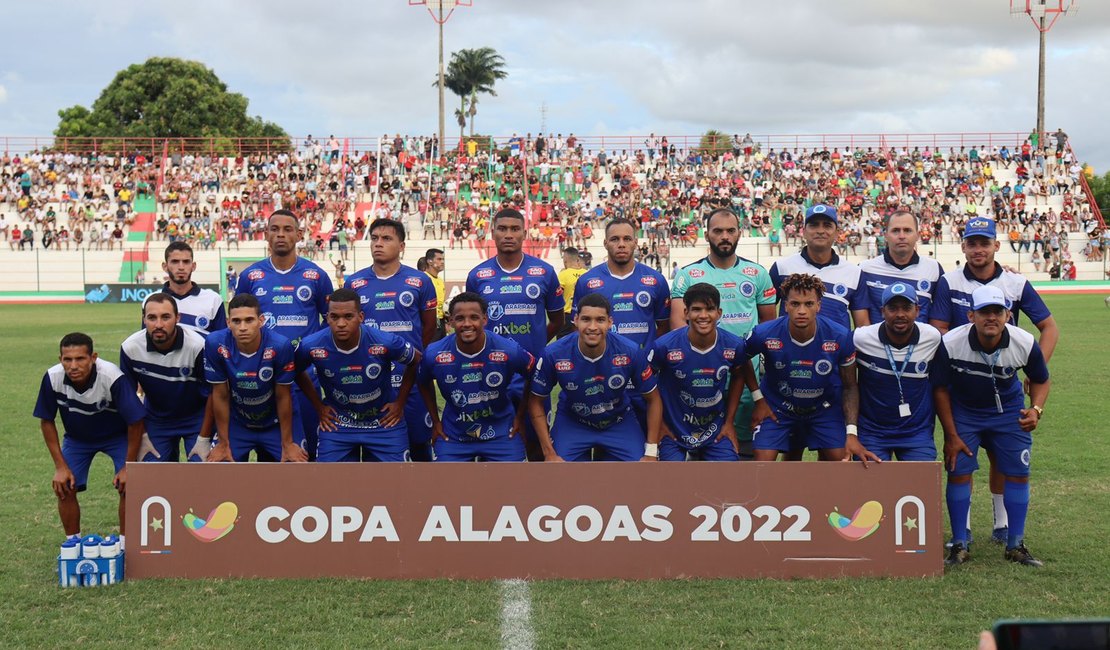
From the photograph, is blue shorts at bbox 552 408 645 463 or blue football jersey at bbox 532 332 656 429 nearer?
blue football jersey at bbox 532 332 656 429

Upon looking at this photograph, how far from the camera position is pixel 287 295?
24.1 feet

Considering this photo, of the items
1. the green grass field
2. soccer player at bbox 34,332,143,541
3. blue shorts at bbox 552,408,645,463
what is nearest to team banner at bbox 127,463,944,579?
the green grass field

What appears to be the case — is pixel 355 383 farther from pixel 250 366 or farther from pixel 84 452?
pixel 84 452

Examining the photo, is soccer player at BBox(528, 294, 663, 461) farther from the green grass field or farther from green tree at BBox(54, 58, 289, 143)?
green tree at BBox(54, 58, 289, 143)

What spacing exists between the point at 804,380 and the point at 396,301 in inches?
115

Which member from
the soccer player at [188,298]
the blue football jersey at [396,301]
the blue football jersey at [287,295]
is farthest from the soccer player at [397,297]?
the soccer player at [188,298]

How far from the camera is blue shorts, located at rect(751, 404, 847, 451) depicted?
657 cm

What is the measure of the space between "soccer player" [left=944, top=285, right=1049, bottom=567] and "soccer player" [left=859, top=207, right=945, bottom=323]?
2.93ft

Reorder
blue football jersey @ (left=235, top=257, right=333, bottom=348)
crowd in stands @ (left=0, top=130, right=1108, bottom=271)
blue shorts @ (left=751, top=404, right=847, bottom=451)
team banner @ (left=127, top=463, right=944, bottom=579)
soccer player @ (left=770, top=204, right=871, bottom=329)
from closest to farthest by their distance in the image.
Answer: team banner @ (left=127, top=463, right=944, bottom=579), blue shorts @ (left=751, top=404, right=847, bottom=451), soccer player @ (left=770, top=204, right=871, bottom=329), blue football jersey @ (left=235, top=257, right=333, bottom=348), crowd in stands @ (left=0, top=130, right=1108, bottom=271)

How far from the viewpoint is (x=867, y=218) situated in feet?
142

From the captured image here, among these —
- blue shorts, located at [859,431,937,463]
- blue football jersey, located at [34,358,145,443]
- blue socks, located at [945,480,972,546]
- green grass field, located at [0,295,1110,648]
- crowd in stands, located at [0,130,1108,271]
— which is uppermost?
crowd in stands, located at [0,130,1108,271]

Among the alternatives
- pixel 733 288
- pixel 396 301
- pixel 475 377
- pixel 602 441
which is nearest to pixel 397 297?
pixel 396 301

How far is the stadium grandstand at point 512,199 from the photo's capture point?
132 ft

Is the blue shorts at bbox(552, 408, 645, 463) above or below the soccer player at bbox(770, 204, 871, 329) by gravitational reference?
below
